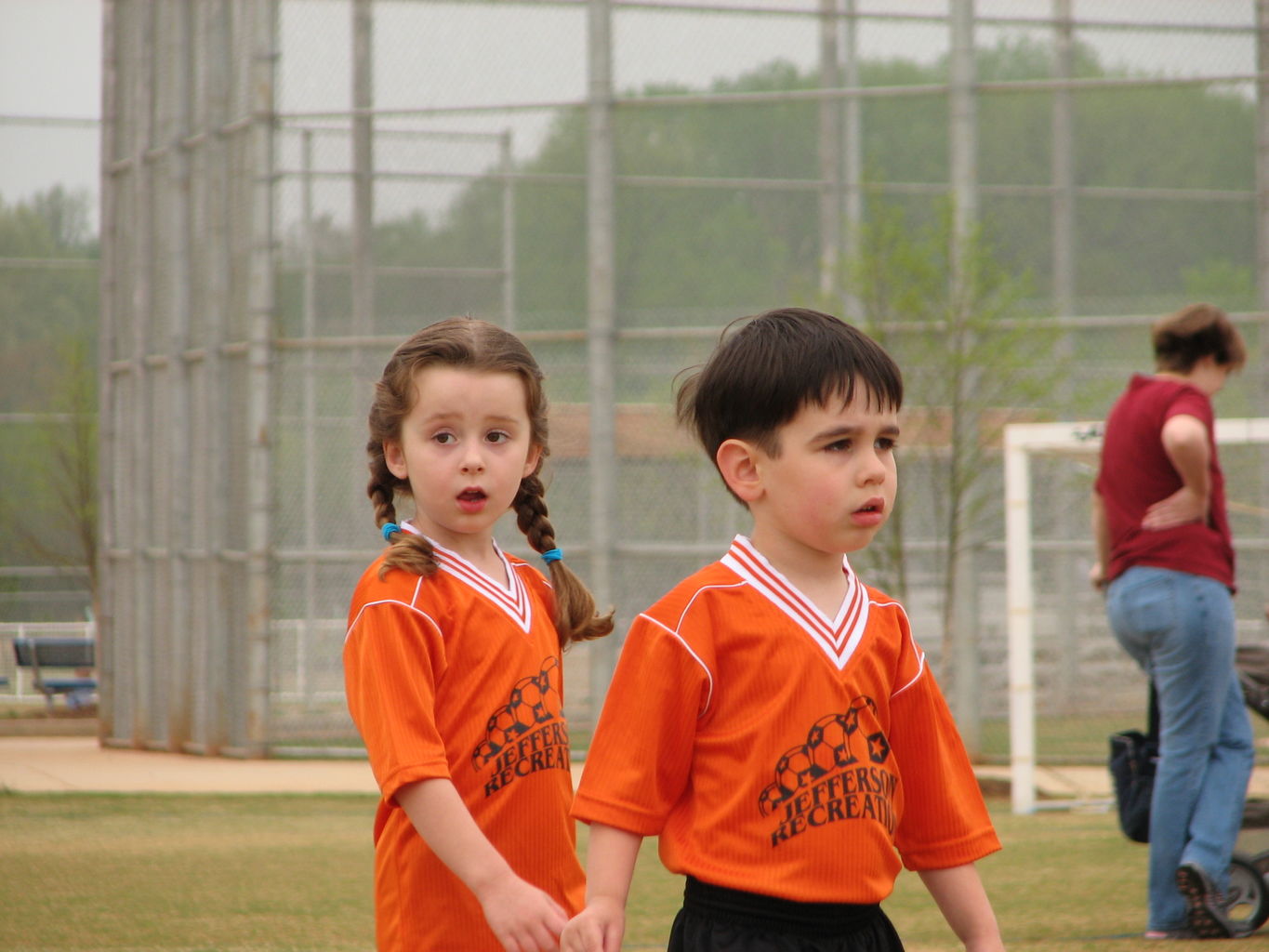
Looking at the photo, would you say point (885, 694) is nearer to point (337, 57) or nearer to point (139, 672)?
point (337, 57)

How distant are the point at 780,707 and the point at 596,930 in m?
0.35

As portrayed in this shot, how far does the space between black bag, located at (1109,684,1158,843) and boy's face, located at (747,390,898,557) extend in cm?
312

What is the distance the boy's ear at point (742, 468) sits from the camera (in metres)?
2.02

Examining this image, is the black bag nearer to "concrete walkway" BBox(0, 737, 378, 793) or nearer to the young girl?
the young girl

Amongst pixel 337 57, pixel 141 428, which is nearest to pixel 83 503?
pixel 141 428

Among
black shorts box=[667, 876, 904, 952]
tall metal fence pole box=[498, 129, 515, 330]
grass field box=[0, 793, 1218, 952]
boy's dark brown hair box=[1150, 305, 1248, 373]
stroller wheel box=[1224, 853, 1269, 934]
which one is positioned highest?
tall metal fence pole box=[498, 129, 515, 330]

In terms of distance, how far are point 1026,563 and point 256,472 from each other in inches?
204

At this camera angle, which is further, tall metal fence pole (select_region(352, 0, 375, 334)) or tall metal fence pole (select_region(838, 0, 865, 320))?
tall metal fence pole (select_region(838, 0, 865, 320))

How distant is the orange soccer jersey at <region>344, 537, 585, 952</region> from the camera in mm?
2180

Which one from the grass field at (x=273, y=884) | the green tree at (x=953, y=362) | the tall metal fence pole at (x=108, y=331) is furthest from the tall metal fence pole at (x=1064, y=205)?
the tall metal fence pole at (x=108, y=331)

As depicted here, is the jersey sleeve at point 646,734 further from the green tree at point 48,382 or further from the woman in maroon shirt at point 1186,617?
the green tree at point 48,382

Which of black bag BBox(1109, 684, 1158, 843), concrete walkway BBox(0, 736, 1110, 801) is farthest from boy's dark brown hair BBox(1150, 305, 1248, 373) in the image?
concrete walkway BBox(0, 736, 1110, 801)

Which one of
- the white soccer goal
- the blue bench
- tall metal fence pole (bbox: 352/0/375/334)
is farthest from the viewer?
the blue bench

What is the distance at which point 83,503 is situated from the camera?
13938 mm
